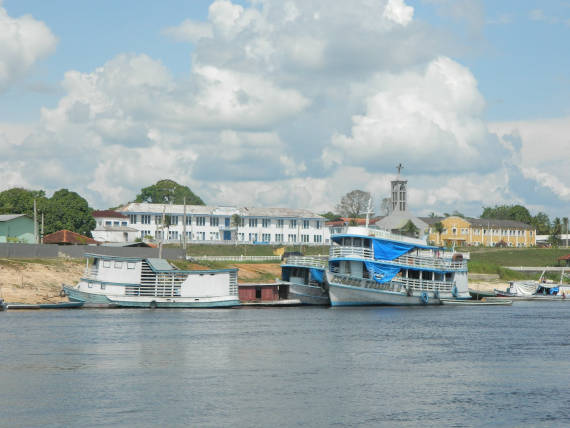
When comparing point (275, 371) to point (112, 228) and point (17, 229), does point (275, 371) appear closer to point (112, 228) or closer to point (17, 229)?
point (17, 229)

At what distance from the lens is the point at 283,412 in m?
29.4

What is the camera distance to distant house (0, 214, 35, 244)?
346ft

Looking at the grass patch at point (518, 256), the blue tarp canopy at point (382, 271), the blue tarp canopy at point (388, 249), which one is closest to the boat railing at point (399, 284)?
the blue tarp canopy at point (382, 271)

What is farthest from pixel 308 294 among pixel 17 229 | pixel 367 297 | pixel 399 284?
pixel 17 229

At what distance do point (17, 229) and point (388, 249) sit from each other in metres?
56.0

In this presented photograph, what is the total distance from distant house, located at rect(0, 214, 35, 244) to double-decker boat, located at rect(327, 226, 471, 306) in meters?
49.4

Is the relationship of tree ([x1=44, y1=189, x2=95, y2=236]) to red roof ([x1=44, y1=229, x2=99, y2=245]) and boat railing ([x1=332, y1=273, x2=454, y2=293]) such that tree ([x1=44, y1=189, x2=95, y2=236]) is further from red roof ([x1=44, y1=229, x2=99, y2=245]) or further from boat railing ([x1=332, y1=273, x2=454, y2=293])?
boat railing ([x1=332, y1=273, x2=454, y2=293])

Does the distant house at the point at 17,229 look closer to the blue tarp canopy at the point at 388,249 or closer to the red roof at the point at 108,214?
the red roof at the point at 108,214

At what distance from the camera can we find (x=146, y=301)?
6625 centimetres

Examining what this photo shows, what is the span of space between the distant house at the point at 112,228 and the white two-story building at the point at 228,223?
1.35 m

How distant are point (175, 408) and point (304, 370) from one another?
9501 mm

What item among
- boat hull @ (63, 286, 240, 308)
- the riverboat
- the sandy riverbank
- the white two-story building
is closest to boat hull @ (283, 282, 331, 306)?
the riverboat

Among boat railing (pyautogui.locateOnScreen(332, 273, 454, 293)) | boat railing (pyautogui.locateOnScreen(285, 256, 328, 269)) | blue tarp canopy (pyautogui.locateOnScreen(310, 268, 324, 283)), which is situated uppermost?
boat railing (pyautogui.locateOnScreen(285, 256, 328, 269))

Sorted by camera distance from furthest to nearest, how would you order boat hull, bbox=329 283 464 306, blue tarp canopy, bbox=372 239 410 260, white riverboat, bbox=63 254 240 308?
boat hull, bbox=329 283 464 306
blue tarp canopy, bbox=372 239 410 260
white riverboat, bbox=63 254 240 308
